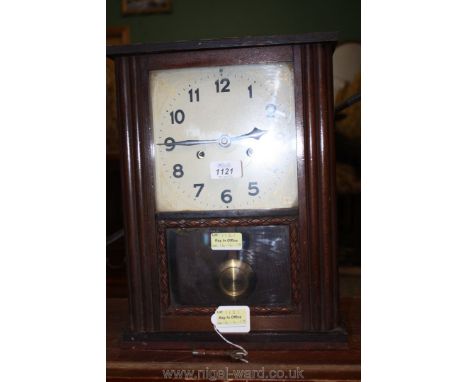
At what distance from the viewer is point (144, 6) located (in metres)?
2.44

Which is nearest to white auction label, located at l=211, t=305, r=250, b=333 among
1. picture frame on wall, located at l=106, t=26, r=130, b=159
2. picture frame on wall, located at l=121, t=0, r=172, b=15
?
picture frame on wall, located at l=106, t=26, r=130, b=159

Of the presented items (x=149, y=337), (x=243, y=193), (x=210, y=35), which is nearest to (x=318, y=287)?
(x=243, y=193)

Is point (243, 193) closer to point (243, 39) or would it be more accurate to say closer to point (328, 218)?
point (328, 218)

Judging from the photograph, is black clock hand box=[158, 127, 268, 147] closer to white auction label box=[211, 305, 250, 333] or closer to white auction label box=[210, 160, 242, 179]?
white auction label box=[210, 160, 242, 179]

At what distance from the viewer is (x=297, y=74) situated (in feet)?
2.67

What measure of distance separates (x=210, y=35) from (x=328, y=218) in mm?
1868

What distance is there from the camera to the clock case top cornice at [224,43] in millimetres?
788

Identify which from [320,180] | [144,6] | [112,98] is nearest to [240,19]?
[144,6]

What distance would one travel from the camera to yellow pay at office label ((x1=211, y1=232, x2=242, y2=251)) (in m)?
0.85

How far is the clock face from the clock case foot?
249 mm

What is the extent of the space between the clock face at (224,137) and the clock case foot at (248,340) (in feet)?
0.82

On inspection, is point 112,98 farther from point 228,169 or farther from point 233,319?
point 233,319

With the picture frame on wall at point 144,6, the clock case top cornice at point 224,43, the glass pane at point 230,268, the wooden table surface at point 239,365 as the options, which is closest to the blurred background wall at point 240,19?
the picture frame on wall at point 144,6

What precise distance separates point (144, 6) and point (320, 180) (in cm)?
202
